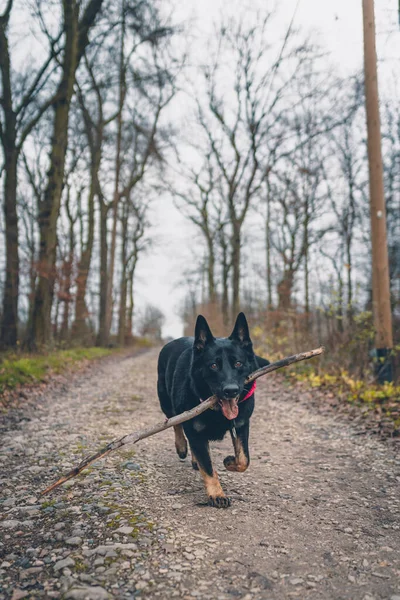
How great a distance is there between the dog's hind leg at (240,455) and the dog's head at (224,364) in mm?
295

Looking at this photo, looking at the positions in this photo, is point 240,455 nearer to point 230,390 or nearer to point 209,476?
point 209,476

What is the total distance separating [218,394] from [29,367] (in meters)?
6.94

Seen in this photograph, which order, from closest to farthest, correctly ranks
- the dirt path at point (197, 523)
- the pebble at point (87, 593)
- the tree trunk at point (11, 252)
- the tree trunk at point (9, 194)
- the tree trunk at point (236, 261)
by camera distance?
the pebble at point (87, 593)
the dirt path at point (197, 523)
the tree trunk at point (9, 194)
the tree trunk at point (11, 252)
the tree trunk at point (236, 261)

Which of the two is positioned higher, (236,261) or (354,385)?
(236,261)

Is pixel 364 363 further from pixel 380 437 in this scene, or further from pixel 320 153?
pixel 320 153

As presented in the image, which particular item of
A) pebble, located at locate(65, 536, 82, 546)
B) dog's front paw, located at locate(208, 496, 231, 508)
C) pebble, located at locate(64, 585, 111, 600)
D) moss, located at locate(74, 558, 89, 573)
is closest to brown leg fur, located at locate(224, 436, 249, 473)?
dog's front paw, located at locate(208, 496, 231, 508)

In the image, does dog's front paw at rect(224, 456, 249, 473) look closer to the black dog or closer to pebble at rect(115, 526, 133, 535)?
the black dog

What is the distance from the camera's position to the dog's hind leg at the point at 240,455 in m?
3.77

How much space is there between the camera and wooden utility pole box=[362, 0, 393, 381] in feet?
26.4

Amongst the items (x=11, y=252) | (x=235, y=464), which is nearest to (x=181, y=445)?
(x=235, y=464)

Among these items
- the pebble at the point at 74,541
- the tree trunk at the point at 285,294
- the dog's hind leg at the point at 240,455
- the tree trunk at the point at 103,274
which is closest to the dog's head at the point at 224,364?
the dog's hind leg at the point at 240,455

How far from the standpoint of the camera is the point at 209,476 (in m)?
3.62

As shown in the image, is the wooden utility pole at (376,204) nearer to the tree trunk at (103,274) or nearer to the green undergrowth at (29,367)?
the green undergrowth at (29,367)

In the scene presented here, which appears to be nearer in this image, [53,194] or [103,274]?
[53,194]
